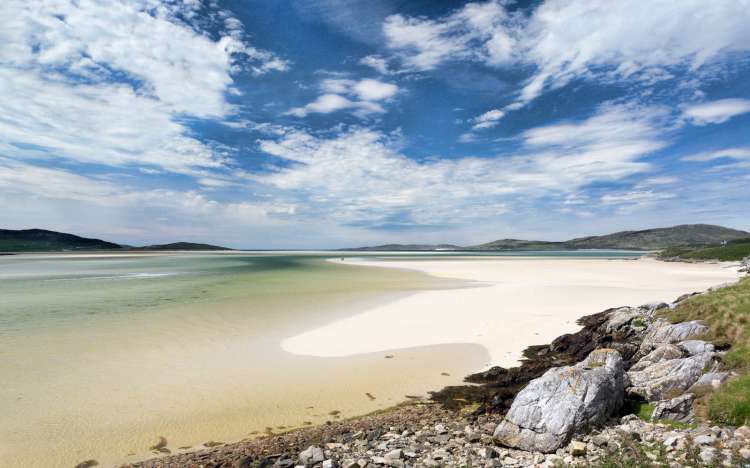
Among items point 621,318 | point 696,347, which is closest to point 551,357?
point 621,318

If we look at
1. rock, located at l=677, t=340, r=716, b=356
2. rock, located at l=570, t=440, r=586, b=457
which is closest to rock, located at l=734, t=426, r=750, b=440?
rock, located at l=570, t=440, r=586, b=457

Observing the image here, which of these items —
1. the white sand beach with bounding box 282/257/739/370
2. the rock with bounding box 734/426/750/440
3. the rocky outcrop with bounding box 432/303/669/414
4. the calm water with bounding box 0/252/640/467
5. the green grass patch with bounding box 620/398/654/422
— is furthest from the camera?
the white sand beach with bounding box 282/257/739/370

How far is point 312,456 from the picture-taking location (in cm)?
702

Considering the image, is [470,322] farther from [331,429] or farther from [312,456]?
[312,456]

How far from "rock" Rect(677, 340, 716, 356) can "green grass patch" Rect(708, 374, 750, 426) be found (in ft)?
7.30

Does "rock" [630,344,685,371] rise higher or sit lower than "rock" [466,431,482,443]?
higher

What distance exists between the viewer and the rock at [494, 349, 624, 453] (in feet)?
23.1

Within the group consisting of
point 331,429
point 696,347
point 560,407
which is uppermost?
point 696,347

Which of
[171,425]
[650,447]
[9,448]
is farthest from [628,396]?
[9,448]

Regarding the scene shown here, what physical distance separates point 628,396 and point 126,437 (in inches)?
456

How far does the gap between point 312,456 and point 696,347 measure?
33.2 ft

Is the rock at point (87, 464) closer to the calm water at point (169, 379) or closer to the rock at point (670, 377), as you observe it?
the calm water at point (169, 379)

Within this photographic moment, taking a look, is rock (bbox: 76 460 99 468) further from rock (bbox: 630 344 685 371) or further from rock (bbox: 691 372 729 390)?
rock (bbox: 630 344 685 371)

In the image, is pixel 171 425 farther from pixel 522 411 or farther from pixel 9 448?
pixel 522 411
